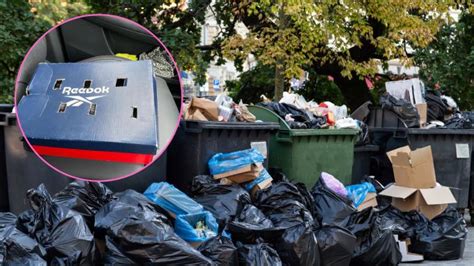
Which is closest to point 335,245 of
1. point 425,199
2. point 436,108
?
point 425,199

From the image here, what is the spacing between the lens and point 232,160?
5391 mm

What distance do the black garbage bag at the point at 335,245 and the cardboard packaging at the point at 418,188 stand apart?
1.42 meters

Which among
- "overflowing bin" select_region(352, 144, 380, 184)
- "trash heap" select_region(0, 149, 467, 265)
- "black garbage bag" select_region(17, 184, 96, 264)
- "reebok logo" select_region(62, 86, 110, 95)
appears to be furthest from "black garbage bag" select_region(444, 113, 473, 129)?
"reebok logo" select_region(62, 86, 110, 95)

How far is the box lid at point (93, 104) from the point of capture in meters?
3.03

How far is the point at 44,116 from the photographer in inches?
122

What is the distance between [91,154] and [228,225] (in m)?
1.79

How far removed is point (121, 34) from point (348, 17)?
7949mm

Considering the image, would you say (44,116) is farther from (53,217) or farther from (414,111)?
(414,111)

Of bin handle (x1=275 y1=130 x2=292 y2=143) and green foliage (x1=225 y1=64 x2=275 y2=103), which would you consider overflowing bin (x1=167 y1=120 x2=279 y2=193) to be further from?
green foliage (x1=225 y1=64 x2=275 y2=103)

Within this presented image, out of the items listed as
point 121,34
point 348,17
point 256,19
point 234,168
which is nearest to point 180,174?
point 234,168

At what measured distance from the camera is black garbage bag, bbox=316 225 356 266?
16.0 feet

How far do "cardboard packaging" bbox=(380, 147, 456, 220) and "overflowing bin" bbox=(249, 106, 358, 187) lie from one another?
50cm

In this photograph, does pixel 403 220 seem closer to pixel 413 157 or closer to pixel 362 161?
pixel 413 157

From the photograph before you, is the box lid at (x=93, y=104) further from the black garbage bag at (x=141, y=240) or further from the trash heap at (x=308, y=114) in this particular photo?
the trash heap at (x=308, y=114)
